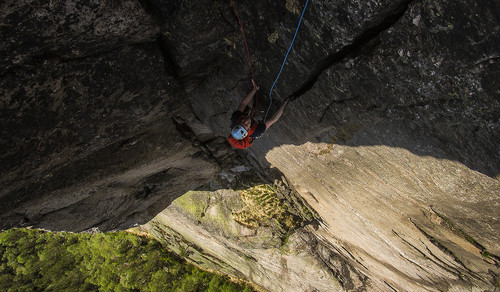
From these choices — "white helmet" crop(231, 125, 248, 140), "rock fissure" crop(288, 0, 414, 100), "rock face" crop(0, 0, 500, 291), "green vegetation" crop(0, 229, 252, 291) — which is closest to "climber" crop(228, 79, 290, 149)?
"white helmet" crop(231, 125, 248, 140)

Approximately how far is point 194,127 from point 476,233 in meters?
6.09

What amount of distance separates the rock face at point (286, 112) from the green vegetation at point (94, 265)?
1188 centimetres

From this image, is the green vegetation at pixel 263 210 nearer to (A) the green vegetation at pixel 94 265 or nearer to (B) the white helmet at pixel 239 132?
(B) the white helmet at pixel 239 132

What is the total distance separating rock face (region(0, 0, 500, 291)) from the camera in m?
3.13

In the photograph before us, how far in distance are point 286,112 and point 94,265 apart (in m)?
21.3

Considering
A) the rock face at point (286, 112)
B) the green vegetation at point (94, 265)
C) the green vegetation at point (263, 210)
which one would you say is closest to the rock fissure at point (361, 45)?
the rock face at point (286, 112)

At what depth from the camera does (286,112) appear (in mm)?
5074

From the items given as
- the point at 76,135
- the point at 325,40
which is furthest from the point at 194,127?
the point at 325,40

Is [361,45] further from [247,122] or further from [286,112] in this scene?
[247,122]

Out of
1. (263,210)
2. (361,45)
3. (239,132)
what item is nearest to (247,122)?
(239,132)

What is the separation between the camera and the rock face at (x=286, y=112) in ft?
10.3

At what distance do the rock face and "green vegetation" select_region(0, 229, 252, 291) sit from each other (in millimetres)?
11883

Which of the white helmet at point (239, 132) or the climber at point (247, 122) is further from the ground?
the climber at point (247, 122)

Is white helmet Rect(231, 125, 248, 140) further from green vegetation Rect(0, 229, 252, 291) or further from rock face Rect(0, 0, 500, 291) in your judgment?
green vegetation Rect(0, 229, 252, 291)
